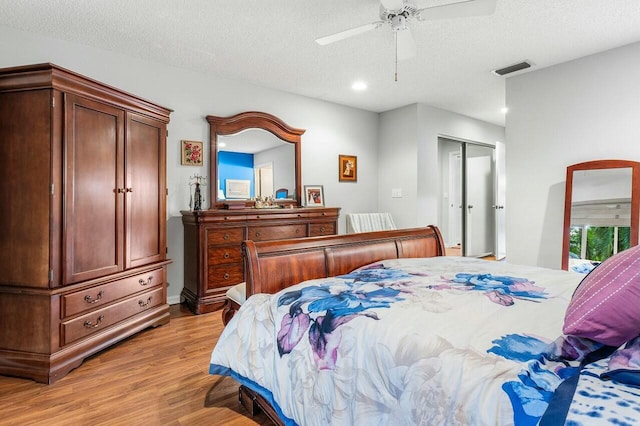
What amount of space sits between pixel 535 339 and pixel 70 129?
2714 millimetres

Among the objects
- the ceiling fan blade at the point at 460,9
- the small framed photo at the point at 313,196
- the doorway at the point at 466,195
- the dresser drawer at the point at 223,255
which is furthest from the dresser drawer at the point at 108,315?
the doorway at the point at 466,195

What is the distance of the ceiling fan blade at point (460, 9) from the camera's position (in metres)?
1.89

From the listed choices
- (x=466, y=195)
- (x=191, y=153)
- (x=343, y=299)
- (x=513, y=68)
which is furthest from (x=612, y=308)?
(x=466, y=195)

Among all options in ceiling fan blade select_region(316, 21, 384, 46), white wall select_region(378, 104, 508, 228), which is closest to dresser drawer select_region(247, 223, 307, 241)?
white wall select_region(378, 104, 508, 228)

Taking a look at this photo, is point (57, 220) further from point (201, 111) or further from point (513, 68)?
point (513, 68)

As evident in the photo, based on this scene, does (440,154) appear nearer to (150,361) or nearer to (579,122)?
(579,122)

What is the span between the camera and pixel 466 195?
5699 mm

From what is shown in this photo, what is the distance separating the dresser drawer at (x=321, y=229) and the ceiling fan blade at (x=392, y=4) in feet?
8.07

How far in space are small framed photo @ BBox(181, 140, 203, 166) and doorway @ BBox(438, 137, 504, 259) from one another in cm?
398

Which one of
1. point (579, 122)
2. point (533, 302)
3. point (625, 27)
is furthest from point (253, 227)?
point (625, 27)

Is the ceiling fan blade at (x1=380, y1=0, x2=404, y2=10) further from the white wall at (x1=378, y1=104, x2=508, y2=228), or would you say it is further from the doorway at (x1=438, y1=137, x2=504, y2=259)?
the doorway at (x1=438, y1=137, x2=504, y2=259)

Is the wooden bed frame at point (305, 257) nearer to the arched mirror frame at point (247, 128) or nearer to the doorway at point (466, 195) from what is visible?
the arched mirror frame at point (247, 128)

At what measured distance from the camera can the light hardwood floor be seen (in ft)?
5.49

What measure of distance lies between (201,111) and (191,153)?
480 mm
